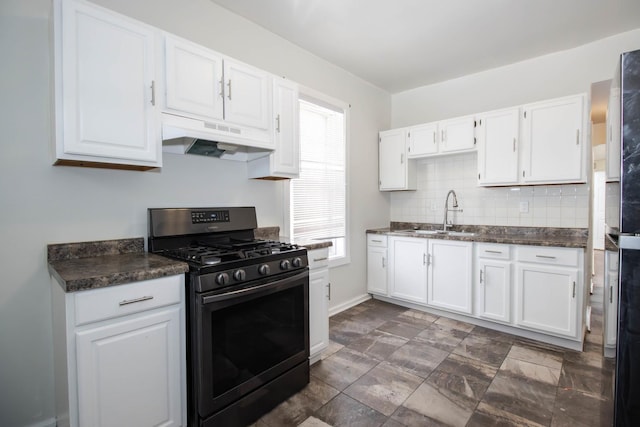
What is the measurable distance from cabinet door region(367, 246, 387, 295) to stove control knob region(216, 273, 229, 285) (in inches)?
99.5

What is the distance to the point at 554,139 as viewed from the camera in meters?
2.92

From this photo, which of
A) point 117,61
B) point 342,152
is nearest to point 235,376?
point 117,61

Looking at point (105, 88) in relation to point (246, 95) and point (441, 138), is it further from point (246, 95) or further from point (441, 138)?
point (441, 138)

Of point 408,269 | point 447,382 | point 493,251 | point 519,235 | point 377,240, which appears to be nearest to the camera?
point 447,382

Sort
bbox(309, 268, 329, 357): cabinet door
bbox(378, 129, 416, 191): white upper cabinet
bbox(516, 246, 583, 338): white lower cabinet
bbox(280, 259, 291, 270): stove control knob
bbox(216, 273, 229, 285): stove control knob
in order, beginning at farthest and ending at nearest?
bbox(378, 129, 416, 191): white upper cabinet, bbox(516, 246, 583, 338): white lower cabinet, bbox(309, 268, 329, 357): cabinet door, bbox(280, 259, 291, 270): stove control knob, bbox(216, 273, 229, 285): stove control knob

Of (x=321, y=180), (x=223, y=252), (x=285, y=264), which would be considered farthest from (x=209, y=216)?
(x=321, y=180)

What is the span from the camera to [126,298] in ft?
4.66

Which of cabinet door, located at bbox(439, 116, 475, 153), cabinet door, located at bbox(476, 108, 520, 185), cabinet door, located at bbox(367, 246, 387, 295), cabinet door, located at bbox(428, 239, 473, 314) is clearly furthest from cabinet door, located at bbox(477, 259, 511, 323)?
cabinet door, located at bbox(439, 116, 475, 153)

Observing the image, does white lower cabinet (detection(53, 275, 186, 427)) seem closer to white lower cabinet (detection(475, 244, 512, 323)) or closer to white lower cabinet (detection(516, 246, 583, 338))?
white lower cabinet (detection(475, 244, 512, 323))

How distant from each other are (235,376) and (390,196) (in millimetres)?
3267

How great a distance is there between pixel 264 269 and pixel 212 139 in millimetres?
876

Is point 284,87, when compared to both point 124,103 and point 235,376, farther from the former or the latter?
point 235,376

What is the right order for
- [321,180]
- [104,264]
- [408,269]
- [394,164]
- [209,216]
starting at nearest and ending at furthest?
[104,264]
[209,216]
[321,180]
[408,269]
[394,164]

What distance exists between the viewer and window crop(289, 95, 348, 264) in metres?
3.25
